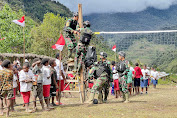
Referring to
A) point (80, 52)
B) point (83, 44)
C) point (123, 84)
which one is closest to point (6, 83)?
point (80, 52)

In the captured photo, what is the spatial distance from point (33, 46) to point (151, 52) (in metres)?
19.3

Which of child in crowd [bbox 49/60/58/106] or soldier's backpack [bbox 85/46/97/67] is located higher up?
soldier's backpack [bbox 85/46/97/67]

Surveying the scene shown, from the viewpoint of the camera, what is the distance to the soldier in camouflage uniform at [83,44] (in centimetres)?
1085

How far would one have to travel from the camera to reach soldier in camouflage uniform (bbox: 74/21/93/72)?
1085 cm

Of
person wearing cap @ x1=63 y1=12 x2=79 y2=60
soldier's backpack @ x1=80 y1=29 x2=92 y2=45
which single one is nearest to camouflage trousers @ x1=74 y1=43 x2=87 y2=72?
soldier's backpack @ x1=80 y1=29 x2=92 y2=45

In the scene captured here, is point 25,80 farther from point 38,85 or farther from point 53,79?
point 53,79

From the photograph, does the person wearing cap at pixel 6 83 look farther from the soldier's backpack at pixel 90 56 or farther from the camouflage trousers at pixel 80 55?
the soldier's backpack at pixel 90 56

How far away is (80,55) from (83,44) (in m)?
0.50

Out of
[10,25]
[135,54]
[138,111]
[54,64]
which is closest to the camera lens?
[138,111]

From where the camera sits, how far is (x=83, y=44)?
1108cm

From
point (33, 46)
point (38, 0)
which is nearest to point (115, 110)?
point (33, 46)

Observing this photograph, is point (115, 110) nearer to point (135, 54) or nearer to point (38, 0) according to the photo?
point (135, 54)

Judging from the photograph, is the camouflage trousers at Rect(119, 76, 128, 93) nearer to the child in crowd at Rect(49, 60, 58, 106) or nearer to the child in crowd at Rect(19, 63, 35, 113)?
the child in crowd at Rect(49, 60, 58, 106)

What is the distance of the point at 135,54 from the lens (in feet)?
83.6
